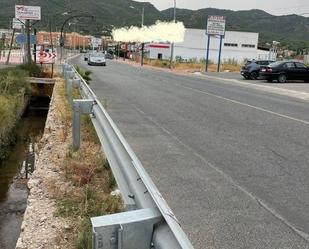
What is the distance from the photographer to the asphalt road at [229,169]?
502 cm

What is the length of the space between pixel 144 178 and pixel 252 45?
364ft

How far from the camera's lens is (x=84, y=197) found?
205 inches

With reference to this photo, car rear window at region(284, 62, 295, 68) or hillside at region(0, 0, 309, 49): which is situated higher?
hillside at region(0, 0, 309, 49)

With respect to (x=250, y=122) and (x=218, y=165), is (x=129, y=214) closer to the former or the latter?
(x=218, y=165)

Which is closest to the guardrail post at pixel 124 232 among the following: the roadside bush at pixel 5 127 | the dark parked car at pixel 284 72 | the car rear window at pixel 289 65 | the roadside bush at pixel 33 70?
the roadside bush at pixel 5 127

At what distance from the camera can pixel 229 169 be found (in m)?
7.58

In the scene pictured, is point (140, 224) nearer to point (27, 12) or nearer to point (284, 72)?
point (27, 12)

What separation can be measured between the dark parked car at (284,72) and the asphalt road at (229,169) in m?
22.6

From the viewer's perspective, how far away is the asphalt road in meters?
5.02

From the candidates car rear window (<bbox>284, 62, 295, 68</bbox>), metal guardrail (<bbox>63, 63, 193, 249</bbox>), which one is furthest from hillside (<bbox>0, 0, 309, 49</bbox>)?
metal guardrail (<bbox>63, 63, 193, 249</bbox>)

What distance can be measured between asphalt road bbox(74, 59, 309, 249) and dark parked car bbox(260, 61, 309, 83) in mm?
22645

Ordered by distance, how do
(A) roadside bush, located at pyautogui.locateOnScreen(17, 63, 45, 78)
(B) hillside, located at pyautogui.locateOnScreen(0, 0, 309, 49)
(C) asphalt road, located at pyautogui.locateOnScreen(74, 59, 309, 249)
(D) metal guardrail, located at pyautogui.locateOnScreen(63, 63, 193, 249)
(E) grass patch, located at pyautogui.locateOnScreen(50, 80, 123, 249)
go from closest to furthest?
(D) metal guardrail, located at pyautogui.locateOnScreen(63, 63, 193, 249) < (E) grass patch, located at pyautogui.locateOnScreen(50, 80, 123, 249) < (C) asphalt road, located at pyautogui.locateOnScreen(74, 59, 309, 249) < (A) roadside bush, located at pyautogui.locateOnScreen(17, 63, 45, 78) < (B) hillside, located at pyautogui.locateOnScreen(0, 0, 309, 49)

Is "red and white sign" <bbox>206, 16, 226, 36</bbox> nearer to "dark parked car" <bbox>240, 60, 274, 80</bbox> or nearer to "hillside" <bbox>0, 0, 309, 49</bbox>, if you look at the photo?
"dark parked car" <bbox>240, 60, 274, 80</bbox>

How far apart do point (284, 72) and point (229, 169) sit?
102 ft
